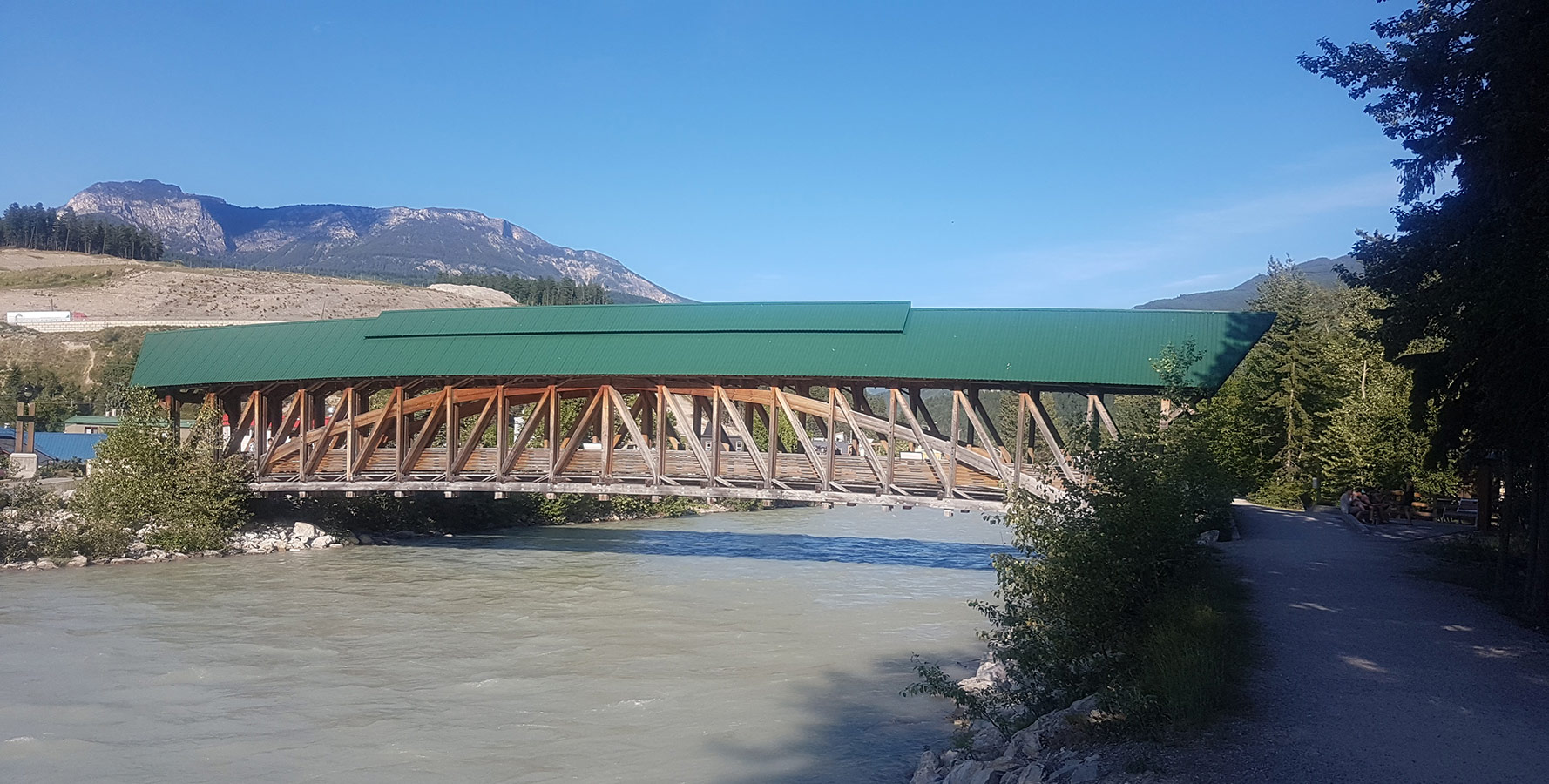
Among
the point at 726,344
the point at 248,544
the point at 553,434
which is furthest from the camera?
the point at 248,544

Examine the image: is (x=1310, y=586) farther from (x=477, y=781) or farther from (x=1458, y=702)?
(x=477, y=781)

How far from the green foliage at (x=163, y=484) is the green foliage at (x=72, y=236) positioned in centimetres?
12901

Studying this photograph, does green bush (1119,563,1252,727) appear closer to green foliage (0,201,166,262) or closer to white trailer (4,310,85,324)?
white trailer (4,310,85,324)

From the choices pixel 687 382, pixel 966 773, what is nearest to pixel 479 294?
pixel 687 382

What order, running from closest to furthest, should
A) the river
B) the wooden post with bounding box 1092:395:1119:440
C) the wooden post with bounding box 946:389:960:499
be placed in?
the river, the wooden post with bounding box 1092:395:1119:440, the wooden post with bounding box 946:389:960:499

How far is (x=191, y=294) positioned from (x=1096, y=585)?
106 m

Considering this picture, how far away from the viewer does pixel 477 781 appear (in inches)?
427

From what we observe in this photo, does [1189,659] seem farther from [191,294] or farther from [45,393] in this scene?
[191,294]

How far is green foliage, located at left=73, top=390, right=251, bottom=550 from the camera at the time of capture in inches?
1043

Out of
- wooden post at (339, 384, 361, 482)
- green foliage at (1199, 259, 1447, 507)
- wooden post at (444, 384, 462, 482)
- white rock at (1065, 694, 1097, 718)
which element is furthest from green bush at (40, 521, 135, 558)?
green foliage at (1199, 259, 1447, 507)

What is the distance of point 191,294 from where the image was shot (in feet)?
324

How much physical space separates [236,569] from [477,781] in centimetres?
1727

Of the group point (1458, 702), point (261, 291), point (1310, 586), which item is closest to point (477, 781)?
point (1458, 702)

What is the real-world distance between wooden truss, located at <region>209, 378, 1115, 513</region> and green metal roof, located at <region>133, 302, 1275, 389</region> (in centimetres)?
70
